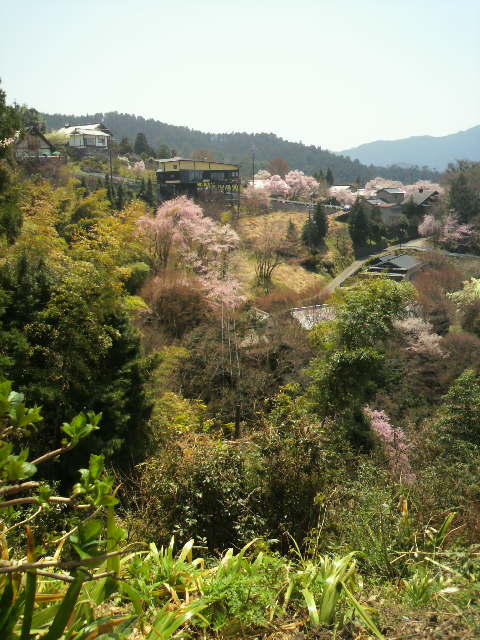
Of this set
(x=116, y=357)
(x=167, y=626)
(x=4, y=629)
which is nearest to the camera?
(x=4, y=629)

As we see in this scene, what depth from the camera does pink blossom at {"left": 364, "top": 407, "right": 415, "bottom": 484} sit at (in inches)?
320

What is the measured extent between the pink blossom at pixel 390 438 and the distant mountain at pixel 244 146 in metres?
77.9

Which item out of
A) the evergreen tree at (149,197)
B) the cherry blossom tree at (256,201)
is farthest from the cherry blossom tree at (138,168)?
the evergreen tree at (149,197)

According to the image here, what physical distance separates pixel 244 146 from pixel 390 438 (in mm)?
102910

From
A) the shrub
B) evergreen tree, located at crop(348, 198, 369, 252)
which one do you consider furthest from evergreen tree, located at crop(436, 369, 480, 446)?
evergreen tree, located at crop(348, 198, 369, 252)

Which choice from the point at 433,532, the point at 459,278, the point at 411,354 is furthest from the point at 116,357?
the point at 459,278

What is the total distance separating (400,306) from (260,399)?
4.30 m

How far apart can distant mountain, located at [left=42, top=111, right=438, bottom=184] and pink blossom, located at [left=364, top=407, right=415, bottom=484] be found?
77851 millimetres

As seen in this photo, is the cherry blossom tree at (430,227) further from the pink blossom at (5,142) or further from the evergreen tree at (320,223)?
the pink blossom at (5,142)

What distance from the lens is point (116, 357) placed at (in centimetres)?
814

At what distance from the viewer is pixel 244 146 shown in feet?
→ 343

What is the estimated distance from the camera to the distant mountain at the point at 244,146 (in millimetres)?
89688

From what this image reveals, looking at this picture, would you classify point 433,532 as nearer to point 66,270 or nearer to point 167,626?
point 167,626

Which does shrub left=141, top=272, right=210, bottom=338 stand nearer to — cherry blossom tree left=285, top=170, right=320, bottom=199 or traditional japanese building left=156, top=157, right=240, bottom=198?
traditional japanese building left=156, top=157, right=240, bottom=198
